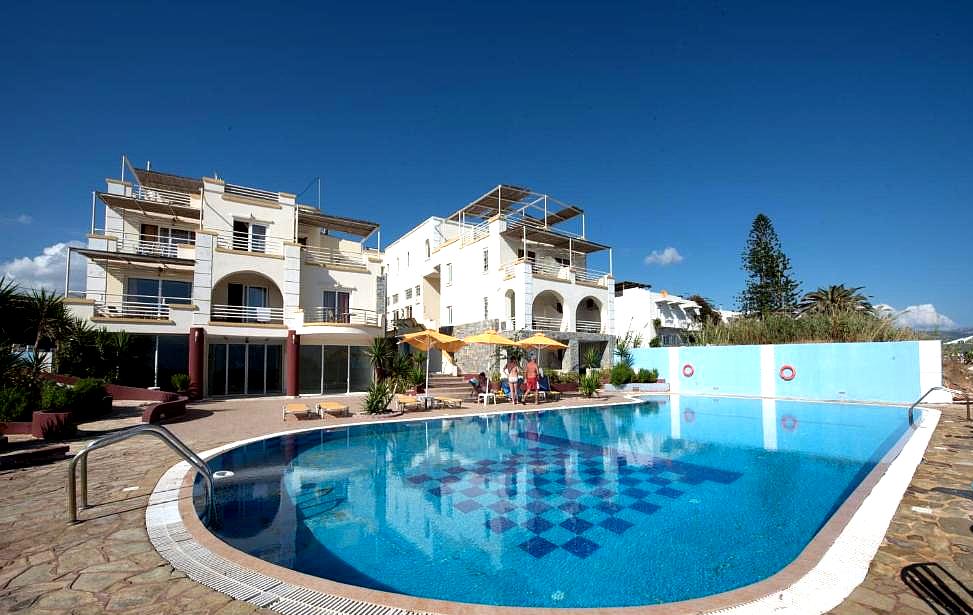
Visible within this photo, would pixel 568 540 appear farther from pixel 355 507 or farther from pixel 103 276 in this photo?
pixel 103 276

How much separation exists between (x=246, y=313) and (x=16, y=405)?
10.9 meters

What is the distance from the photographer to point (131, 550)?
14.0 feet

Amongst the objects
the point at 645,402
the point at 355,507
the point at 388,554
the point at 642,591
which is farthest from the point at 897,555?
the point at 645,402

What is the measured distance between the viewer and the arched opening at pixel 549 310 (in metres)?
27.3

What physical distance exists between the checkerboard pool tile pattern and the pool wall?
581 inches

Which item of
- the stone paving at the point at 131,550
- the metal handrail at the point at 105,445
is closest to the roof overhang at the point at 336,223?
the stone paving at the point at 131,550

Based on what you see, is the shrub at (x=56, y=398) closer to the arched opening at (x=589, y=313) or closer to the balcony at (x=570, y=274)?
the balcony at (x=570, y=274)

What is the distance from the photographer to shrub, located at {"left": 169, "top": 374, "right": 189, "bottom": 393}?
1677 cm

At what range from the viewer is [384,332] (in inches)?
842

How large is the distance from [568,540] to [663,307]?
33692 mm

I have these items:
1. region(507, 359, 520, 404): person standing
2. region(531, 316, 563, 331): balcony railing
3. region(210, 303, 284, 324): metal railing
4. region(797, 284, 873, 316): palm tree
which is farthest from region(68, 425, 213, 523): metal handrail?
region(797, 284, 873, 316): palm tree

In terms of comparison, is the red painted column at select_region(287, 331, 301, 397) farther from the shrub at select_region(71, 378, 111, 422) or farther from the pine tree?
the pine tree

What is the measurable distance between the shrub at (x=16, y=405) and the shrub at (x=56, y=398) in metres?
0.26

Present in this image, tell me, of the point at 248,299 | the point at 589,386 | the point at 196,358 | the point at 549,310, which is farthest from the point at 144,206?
the point at 549,310
